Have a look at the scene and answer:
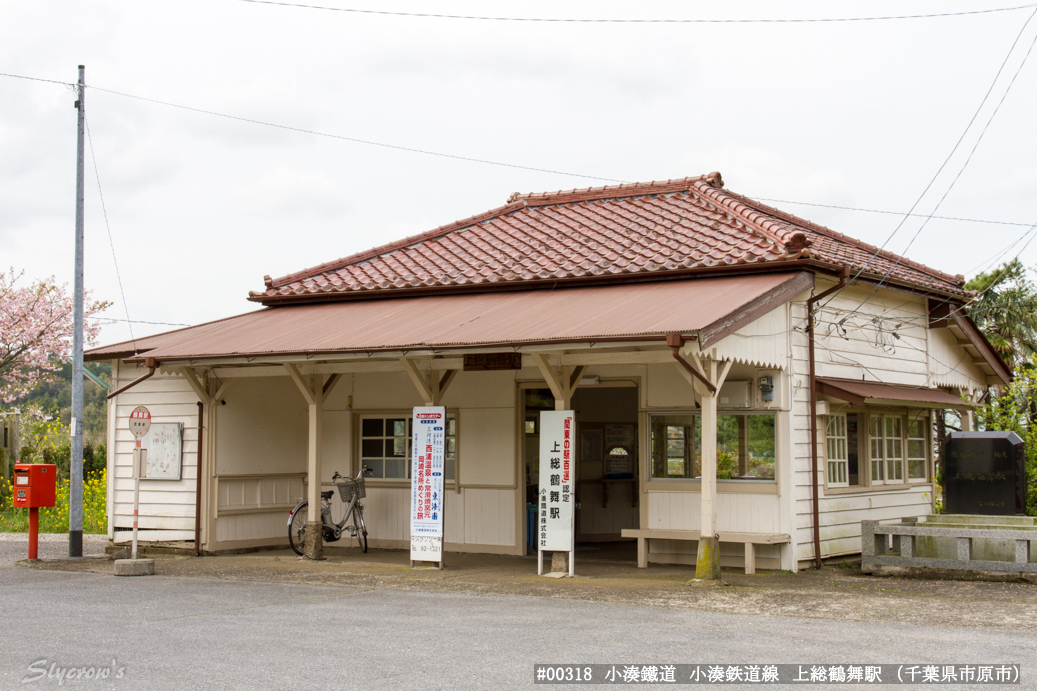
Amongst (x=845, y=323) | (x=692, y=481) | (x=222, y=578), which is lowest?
(x=222, y=578)

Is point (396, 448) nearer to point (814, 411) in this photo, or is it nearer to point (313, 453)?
point (313, 453)

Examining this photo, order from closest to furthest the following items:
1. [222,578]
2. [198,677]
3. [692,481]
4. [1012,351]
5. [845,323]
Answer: [198,677]
[222,578]
[692,481]
[845,323]
[1012,351]

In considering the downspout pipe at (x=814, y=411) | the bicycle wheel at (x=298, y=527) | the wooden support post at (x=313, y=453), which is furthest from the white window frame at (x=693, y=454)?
the bicycle wheel at (x=298, y=527)

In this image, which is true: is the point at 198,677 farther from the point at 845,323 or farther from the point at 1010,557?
the point at 845,323

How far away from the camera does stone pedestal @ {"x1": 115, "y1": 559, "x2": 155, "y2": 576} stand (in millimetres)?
11664

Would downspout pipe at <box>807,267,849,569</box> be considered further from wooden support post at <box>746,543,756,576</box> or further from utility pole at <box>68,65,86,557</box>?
utility pole at <box>68,65,86,557</box>

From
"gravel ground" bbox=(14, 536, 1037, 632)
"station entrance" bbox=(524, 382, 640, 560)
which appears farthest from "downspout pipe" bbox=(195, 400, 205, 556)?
"station entrance" bbox=(524, 382, 640, 560)

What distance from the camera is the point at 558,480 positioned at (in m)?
11.2

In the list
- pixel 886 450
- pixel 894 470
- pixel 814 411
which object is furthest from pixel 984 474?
pixel 814 411

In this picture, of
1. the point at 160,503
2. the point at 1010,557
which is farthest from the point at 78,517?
the point at 1010,557

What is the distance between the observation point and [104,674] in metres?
6.54

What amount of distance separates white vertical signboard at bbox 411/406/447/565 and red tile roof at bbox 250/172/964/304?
2.58 meters

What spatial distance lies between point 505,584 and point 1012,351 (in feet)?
62.0

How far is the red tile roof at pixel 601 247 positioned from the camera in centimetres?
1288
